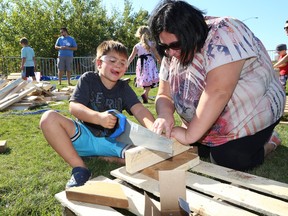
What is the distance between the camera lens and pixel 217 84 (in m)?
2.02

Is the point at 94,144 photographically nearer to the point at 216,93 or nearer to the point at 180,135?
the point at 180,135

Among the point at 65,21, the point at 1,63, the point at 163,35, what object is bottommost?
the point at 1,63

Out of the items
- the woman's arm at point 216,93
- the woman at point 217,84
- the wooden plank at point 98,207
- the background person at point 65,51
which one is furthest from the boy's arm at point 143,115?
the background person at point 65,51

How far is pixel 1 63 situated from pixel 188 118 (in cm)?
2083

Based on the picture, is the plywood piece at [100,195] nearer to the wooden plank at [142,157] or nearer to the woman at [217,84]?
the wooden plank at [142,157]

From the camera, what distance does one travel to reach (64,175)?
2.61 metres

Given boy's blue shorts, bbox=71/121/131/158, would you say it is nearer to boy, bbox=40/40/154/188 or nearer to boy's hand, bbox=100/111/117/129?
boy, bbox=40/40/154/188

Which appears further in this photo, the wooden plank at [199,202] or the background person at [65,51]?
the background person at [65,51]

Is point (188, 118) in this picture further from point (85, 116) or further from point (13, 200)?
point (13, 200)

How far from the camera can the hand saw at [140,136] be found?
2.12 m

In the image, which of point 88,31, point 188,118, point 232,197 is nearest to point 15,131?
point 188,118

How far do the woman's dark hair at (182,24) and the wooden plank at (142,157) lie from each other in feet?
2.35

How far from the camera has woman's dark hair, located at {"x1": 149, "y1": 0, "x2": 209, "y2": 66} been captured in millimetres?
2049

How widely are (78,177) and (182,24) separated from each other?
1345 mm
